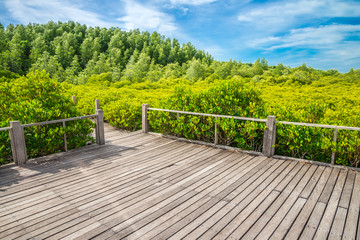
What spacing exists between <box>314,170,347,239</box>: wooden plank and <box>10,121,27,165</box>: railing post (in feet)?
20.5

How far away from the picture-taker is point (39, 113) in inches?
250

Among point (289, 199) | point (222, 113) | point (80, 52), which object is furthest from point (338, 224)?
point (80, 52)

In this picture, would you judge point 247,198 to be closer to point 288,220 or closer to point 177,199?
point 288,220

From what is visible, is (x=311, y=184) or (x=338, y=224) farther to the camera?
(x=311, y=184)

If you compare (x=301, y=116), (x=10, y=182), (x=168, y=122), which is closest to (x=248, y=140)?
(x=301, y=116)

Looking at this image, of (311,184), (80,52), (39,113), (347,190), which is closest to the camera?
(347,190)

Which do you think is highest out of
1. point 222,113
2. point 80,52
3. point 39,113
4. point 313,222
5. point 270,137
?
point 80,52

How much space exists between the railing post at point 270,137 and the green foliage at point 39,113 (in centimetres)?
535

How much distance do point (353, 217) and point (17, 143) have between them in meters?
6.93

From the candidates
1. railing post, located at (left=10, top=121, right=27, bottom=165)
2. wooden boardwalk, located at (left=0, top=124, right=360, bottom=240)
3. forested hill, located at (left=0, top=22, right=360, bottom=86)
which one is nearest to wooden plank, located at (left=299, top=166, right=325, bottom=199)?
wooden boardwalk, located at (left=0, top=124, right=360, bottom=240)

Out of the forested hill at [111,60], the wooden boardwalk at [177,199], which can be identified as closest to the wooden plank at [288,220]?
the wooden boardwalk at [177,199]

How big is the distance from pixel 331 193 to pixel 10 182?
6288 mm

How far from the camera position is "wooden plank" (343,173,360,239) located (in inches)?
122

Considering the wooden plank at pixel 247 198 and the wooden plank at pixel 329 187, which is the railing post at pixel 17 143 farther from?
the wooden plank at pixel 329 187
